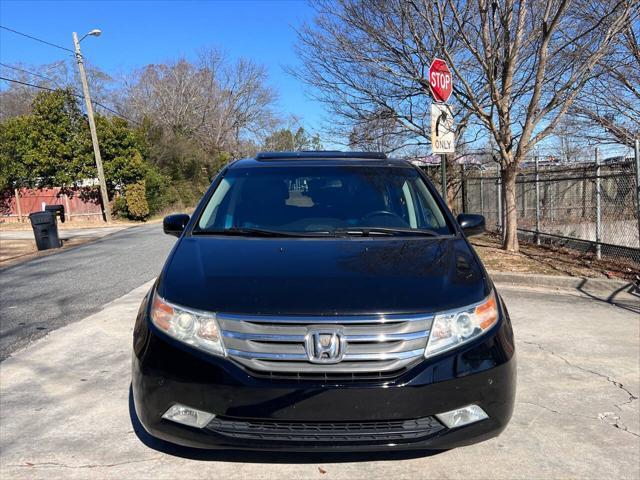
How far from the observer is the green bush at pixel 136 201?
88.7 feet

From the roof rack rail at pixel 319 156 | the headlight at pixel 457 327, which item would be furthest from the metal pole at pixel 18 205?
the headlight at pixel 457 327

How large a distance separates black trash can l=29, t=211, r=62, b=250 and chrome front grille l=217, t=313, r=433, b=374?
13237mm

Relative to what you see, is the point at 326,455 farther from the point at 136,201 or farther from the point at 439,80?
the point at 136,201

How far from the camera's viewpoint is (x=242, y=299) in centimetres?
253

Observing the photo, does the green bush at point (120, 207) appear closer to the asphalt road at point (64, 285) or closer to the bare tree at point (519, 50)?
the asphalt road at point (64, 285)

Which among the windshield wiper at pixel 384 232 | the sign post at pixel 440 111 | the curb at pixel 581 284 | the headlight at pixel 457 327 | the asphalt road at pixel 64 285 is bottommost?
the curb at pixel 581 284

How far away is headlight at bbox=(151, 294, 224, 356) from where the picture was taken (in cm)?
248

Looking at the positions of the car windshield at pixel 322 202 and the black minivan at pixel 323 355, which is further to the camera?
the car windshield at pixel 322 202

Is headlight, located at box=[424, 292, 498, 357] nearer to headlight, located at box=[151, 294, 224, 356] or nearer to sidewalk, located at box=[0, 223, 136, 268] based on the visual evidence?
headlight, located at box=[151, 294, 224, 356]

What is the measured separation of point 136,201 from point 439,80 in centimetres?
2224

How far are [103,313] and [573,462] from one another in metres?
5.37

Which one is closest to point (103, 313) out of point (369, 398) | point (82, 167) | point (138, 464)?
point (138, 464)

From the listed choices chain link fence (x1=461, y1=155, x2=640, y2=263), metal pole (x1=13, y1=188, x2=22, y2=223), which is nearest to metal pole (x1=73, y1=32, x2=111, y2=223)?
metal pole (x1=13, y1=188, x2=22, y2=223)

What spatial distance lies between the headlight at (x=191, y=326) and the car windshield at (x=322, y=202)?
99cm
